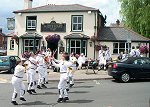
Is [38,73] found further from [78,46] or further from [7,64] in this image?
[78,46]

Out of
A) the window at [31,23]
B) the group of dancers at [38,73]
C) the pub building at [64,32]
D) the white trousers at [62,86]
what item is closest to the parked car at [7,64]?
the pub building at [64,32]

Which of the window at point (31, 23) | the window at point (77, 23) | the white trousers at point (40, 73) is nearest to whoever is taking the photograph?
the white trousers at point (40, 73)

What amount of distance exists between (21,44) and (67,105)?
82.8 feet

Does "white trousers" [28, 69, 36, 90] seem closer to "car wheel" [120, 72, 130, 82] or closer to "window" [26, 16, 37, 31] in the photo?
"car wheel" [120, 72, 130, 82]

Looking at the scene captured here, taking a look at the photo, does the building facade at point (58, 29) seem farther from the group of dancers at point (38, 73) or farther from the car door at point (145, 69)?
the group of dancers at point (38, 73)

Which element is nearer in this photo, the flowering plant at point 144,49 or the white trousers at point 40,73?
the white trousers at point 40,73

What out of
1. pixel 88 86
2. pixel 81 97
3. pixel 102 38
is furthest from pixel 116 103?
pixel 102 38

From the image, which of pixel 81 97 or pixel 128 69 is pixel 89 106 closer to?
pixel 81 97

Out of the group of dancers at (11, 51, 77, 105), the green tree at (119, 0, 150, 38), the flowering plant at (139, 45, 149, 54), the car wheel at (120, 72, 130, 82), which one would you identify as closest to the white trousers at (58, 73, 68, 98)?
the group of dancers at (11, 51, 77, 105)

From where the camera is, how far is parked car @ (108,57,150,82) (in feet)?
72.7

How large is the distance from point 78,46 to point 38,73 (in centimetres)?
1838

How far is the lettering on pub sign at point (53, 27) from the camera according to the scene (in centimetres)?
3778

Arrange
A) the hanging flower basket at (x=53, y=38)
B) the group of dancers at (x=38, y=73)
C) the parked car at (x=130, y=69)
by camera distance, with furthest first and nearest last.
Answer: the hanging flower basket at (x=53, y=38) < the parked car at (x=130, y=69) < the group of dancers at (x=38, y=73)

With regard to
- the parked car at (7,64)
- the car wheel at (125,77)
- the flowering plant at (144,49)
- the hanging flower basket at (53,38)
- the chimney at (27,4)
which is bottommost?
the car wheel at (125,77)
